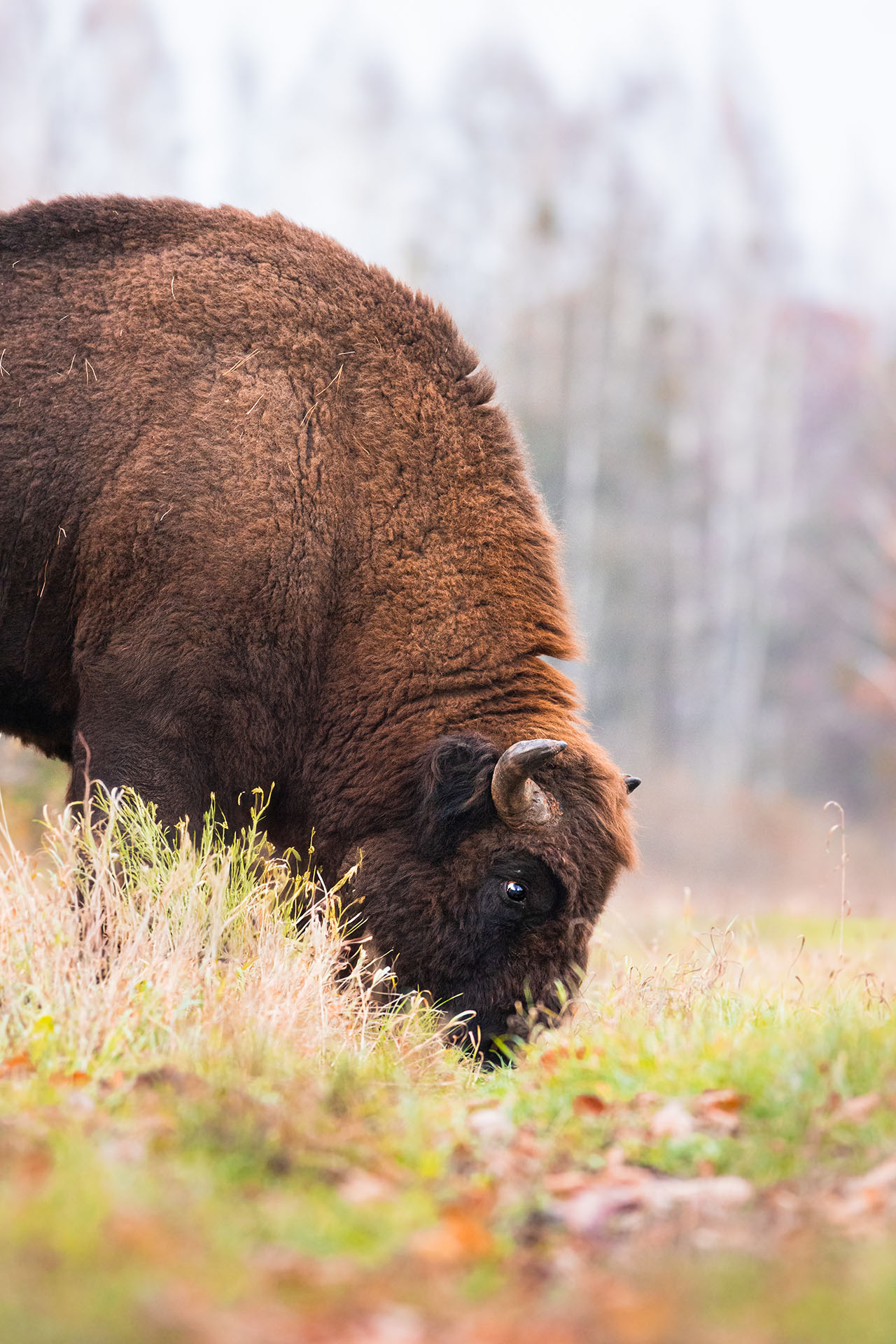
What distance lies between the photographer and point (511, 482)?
586 cm

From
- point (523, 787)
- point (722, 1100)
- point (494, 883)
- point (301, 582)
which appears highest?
point (301, 582)

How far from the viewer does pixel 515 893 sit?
511 cm

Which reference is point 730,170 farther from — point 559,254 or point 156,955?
point 156,955

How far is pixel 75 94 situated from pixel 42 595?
2112 cm

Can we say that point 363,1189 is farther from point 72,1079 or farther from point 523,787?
point 523,787

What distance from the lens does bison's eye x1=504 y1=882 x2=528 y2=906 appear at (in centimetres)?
511

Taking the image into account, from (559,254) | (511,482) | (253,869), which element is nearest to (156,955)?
(253,869)

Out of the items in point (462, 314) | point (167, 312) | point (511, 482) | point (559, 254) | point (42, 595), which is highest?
point (559, 254)

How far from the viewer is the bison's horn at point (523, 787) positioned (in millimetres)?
4863

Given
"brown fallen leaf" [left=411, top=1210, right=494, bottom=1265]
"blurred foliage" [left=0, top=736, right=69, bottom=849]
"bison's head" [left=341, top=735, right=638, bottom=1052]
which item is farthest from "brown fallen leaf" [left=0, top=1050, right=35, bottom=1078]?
"blurred foliage" [left=0, top=736, right=69, bottom=849]

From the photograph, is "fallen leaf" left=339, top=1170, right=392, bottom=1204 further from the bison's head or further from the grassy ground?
the bison's head

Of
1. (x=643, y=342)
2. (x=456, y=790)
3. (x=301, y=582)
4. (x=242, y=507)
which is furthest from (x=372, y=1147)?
(x=643, y=342)

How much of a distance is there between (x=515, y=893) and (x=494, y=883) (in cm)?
Result: 9

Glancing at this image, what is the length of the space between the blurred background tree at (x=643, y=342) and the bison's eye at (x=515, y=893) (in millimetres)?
18431
